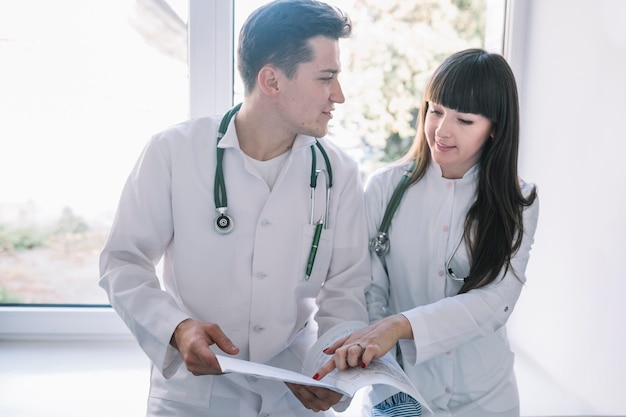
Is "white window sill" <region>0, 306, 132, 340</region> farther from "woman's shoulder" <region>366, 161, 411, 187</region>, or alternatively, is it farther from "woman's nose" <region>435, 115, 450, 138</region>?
"woman's nose" <region>435, 115, 450, 138</region>

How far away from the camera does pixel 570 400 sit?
2.00 m

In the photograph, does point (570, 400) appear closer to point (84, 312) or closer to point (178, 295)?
point (178, 295)

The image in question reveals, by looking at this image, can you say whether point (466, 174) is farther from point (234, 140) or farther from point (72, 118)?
point (72, 118)

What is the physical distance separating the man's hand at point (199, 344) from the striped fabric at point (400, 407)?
0.40 meters

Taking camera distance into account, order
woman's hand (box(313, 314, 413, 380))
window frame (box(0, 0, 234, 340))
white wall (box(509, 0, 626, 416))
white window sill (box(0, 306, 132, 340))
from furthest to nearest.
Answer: white window sill (box(0, 306, 132, 340))
window frame (box(0, 0, 234, 340))
white wall (box(509, 0, 626, 416))
woman's hand (box(313, 314, 413, 380))

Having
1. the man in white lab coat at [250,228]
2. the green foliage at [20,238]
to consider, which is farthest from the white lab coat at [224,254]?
the green foliage at [20,238]

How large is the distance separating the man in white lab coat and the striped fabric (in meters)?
0.11

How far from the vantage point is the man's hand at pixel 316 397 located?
4.63 feet

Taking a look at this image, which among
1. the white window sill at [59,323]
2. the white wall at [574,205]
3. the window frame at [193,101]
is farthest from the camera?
the white window sill at [59,323]

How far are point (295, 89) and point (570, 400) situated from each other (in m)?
1.28

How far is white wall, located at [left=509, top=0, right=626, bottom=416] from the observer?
1784 mm

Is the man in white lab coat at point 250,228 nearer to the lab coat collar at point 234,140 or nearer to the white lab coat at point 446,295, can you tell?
the lab coat collar at point 234,140

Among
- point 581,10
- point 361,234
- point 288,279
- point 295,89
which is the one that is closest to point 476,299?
point 361,234

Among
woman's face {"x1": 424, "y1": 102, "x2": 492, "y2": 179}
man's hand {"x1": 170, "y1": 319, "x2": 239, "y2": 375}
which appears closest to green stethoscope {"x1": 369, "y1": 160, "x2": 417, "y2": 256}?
woman's face {"x1": 424, "y1": 102, "x2": 492, "y2": 179}
